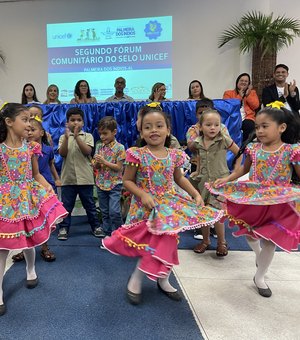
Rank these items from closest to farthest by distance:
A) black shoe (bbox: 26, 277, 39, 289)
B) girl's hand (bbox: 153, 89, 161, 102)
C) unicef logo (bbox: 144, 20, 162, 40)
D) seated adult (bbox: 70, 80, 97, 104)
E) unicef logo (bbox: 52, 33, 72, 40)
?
1. black shoe (bbox: 26, 277, 39, 289)
2. girl's hand (bbox: 153, 89, 161, 102)
3. seated adult (bbox: 70, 80, 97, 104)
4. unicef logo (bbox: 144, 20, 162, 40)
5. unicef logo (bbox: 52, 33, 72, 40)

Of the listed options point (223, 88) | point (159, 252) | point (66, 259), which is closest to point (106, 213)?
point (66, 259)

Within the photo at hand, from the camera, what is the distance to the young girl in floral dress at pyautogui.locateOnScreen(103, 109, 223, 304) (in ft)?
5.28

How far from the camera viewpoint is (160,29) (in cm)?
649

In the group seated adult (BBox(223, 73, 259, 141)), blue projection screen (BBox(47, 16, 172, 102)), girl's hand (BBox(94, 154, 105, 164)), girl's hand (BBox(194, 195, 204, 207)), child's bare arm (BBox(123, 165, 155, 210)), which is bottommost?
girl's hand (BBox(194, 195, 204, 207))

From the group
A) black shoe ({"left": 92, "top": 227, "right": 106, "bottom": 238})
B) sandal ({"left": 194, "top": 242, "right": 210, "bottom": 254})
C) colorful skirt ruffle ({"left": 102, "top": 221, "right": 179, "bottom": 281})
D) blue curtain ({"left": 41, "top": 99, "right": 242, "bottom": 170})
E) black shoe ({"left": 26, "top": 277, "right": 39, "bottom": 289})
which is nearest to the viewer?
colorful skirt ruffle ({"left": 102, "top": 221, "right": 179, "bottom": 281})

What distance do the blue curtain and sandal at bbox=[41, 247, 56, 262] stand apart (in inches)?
61.3

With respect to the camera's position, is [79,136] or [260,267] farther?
[79,136]

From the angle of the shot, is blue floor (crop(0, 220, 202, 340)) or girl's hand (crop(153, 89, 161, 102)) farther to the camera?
girl's hand (crop(153, 89, 161, 102))

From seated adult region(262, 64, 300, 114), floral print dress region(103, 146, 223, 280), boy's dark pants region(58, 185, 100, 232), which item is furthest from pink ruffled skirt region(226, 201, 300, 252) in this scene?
seated adult region(262, 64, 300, 114)

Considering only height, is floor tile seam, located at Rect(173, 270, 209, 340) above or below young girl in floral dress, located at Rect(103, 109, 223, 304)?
below

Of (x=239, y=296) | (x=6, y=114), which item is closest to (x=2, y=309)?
(x=6, y=114)

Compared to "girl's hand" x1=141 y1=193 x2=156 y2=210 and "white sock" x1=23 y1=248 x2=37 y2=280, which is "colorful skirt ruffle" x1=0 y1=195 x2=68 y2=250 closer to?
"white sock" x1=23 y1=248 x2=37 y2=280

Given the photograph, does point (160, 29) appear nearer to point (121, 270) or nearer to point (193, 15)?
point (193, 15)

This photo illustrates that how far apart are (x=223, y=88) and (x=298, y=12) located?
2.00 m
